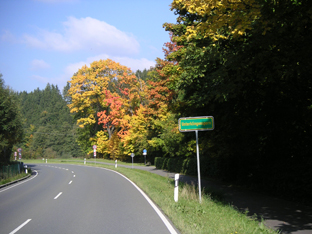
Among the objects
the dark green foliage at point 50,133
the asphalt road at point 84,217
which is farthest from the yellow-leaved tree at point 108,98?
the asphalt road at point 84,217

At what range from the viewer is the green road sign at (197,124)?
10.5 metres

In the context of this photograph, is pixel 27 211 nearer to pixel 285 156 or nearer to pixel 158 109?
pixel 285 156

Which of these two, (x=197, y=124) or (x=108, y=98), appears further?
(x=108, y=98)

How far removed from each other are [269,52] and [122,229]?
694cm

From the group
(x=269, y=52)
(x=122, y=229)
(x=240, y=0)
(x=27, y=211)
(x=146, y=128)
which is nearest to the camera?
(x=122, y=229)

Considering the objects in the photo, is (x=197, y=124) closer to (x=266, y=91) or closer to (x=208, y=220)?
(x=266, y=91)

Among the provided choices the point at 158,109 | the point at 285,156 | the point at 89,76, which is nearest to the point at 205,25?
the point at 285,156

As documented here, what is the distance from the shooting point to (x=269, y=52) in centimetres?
927

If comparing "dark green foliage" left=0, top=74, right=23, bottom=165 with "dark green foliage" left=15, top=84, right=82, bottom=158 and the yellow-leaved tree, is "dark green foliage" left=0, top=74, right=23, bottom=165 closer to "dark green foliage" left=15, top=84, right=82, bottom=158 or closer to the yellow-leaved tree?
the yellow-leaved tree

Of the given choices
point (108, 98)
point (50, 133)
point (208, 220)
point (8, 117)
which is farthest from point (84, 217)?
point (50, 133)

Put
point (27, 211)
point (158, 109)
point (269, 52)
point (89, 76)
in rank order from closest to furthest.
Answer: point (269, 52) < point (27, 211) < point (158, 109) < point (89, 76)

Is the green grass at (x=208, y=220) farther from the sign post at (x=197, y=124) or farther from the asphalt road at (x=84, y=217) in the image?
the sign post at (x=197, y=124)

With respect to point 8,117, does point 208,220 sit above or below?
below

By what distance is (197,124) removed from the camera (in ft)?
34.9
